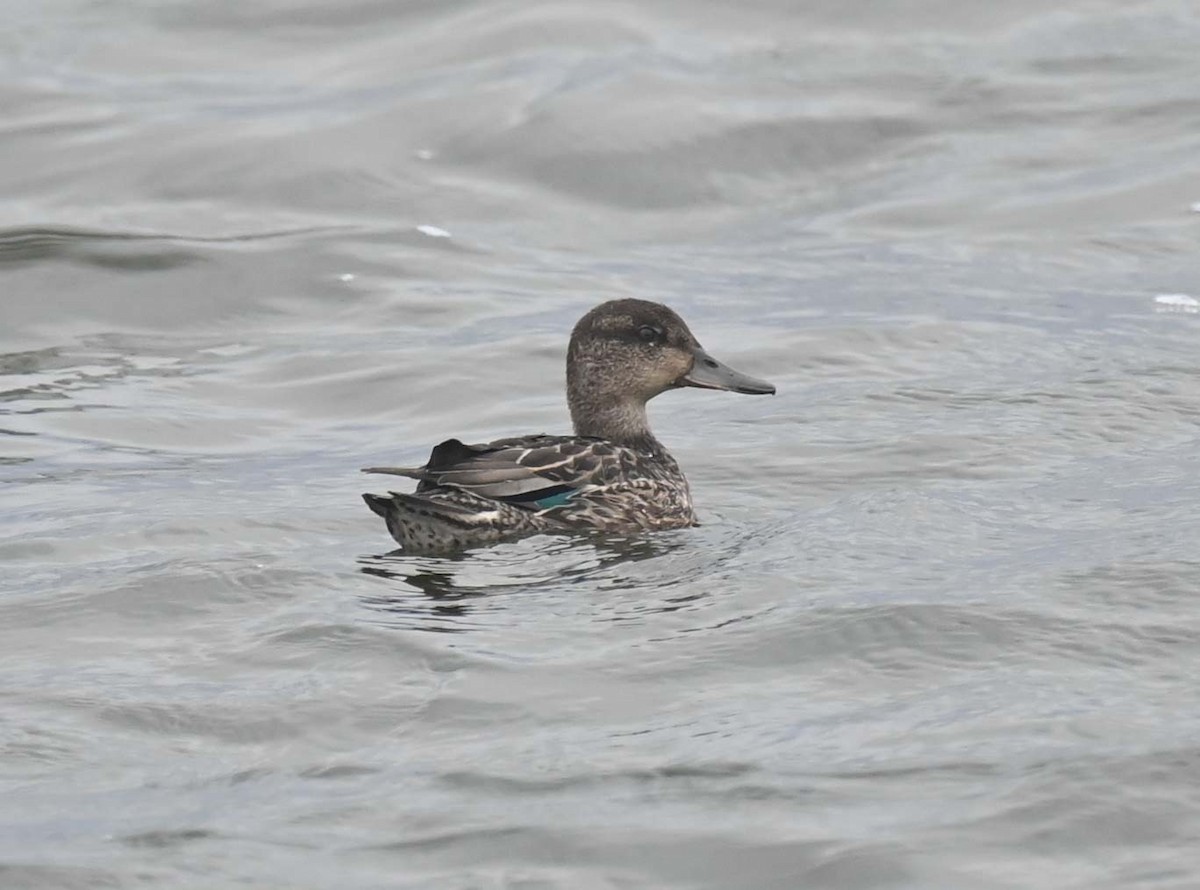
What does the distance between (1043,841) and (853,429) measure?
217 inches

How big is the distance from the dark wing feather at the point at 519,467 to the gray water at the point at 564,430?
0.32m

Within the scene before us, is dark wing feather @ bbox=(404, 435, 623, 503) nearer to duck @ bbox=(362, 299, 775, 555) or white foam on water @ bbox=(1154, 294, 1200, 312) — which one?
duck @ bbox=(362, 299, 775, 555)

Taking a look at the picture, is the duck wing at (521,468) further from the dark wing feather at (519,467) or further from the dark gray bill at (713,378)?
the dark gray bill at (713,378)

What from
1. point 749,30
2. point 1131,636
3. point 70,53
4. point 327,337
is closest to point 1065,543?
point 1131,636

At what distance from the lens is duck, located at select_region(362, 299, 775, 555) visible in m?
9.25

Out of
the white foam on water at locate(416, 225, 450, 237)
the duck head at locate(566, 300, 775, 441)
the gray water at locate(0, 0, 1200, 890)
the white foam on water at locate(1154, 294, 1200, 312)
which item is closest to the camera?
the gray water at locate(0, 0, 1200, 890)

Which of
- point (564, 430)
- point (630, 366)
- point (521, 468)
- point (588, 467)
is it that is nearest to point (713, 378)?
point (630, 366)

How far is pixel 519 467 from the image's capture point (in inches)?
372

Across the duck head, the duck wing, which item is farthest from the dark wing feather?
the duck head

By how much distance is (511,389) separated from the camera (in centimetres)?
1307

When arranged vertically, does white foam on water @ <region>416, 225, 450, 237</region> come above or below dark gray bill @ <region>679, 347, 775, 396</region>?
above

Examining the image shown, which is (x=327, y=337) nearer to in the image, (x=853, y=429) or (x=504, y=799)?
(x=853, y=429)

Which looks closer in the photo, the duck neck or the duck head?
the duck head

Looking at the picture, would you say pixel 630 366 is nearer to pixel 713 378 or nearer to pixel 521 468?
pixel 713 378
